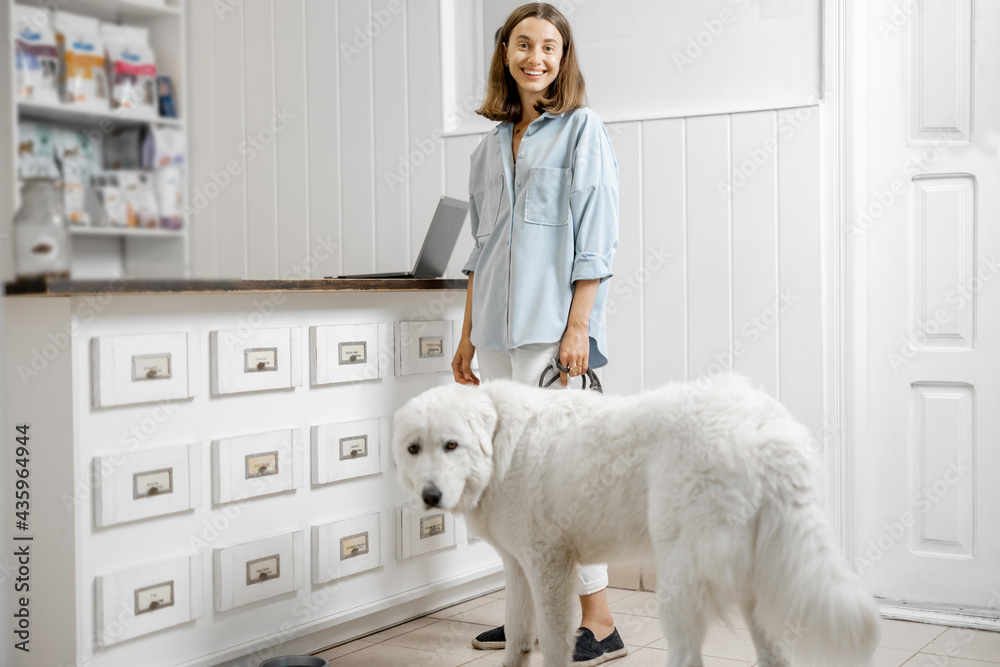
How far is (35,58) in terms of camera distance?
2.62 m

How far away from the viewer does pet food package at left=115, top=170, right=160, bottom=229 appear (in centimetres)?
342

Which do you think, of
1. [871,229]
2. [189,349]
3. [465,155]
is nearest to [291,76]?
[465,155]

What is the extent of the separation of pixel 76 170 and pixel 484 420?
8.88ft

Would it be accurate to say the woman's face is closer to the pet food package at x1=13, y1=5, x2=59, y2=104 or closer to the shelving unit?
the shelving unit

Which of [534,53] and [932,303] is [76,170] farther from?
[932,303]

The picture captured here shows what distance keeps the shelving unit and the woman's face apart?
119 centimetres

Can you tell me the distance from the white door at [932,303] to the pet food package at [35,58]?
8.10 ft

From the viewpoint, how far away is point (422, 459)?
161 centimetres

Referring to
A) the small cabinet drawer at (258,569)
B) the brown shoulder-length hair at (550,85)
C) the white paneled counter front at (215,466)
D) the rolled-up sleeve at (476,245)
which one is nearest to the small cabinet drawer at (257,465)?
the white paneled counter front at (215,466)

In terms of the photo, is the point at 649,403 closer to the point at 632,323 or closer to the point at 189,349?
the point at 189,349

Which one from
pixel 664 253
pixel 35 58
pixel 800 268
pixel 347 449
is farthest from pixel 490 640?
pixel 35 58

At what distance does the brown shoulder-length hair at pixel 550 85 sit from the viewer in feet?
6.57

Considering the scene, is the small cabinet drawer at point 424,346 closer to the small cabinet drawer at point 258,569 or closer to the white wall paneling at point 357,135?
the small cabinet drawer at point 258,569

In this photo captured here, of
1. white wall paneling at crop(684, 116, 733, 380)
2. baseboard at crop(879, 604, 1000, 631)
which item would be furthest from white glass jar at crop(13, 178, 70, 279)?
baseboard at crop(879, 604, 1000, 631)
